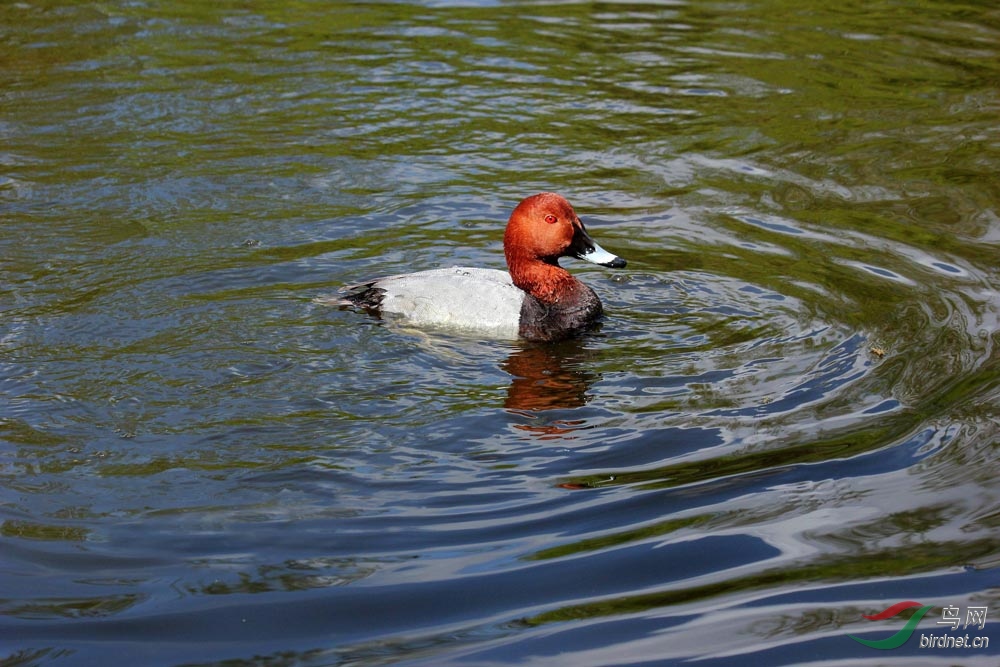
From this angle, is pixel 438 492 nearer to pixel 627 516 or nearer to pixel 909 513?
pixel 627 516

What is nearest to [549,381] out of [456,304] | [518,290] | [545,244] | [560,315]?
[560,315]

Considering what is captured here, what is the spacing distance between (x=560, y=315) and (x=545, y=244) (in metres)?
0.54

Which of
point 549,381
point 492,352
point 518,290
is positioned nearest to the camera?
point 549,381

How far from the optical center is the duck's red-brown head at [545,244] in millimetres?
7805

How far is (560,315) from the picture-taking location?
7.67 metres

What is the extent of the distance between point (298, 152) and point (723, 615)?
23.8 feet

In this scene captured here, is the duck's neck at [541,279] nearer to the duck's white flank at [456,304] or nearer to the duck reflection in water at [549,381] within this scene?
the duck's white flank at [456,304]

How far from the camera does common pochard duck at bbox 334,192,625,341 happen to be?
761 centimetres

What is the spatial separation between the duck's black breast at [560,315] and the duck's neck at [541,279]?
2.0 inches

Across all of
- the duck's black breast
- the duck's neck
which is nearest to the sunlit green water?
the duck's black breast

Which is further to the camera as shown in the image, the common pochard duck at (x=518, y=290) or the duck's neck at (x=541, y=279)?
the duck's neck at (x=541, y=279)

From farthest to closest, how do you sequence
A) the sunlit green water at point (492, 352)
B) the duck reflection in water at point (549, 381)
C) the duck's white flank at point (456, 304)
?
the duck's white flank at point (456, 304) → the duck reflection in water at point (549, 381) → the sunlit green water at point (492, 352)

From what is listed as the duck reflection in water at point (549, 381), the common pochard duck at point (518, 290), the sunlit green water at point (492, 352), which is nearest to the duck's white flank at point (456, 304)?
the common pochard duck at point (518, 290)

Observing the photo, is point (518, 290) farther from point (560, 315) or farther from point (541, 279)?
point (560, 315)
